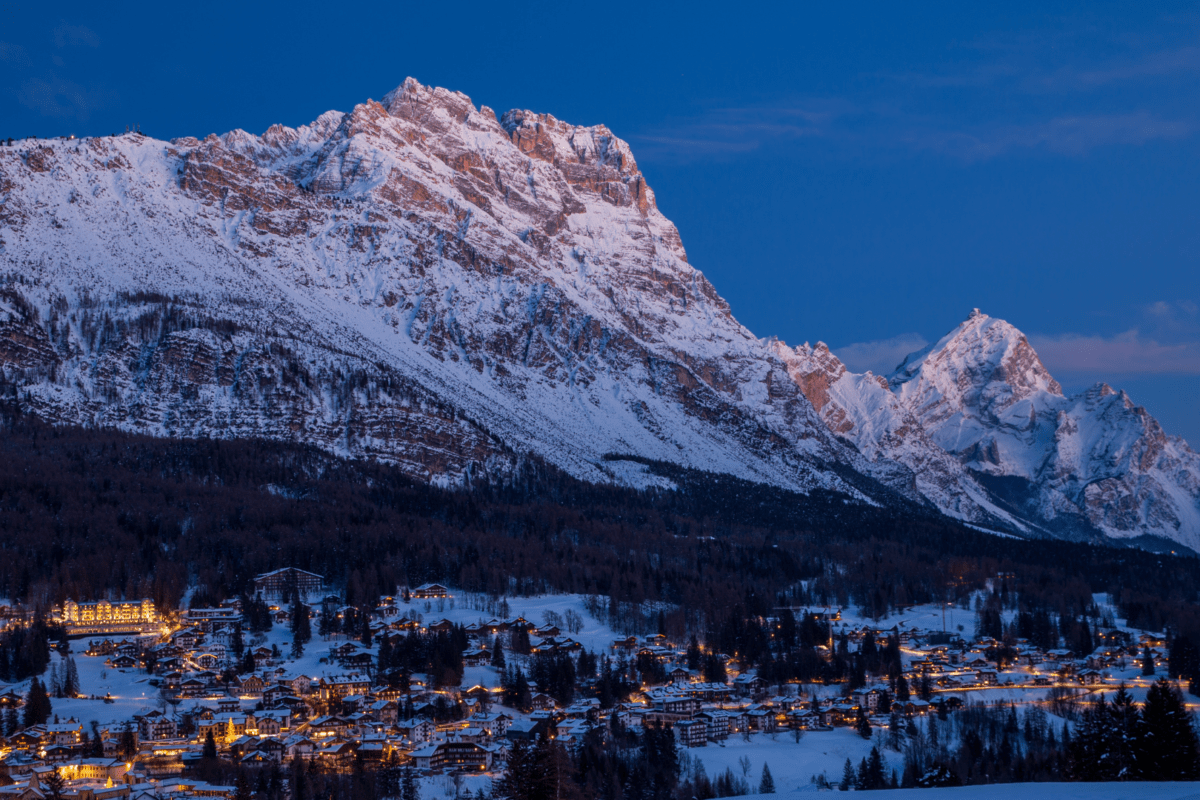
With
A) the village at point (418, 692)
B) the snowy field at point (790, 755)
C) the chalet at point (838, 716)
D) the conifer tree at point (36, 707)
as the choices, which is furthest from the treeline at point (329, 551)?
the conifer tree at point (36, 707)

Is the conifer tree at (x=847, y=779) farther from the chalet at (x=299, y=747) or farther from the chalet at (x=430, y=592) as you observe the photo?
the chalet at (x=430, y=592)

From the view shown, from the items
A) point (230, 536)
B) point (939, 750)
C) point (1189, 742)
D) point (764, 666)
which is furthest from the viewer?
point (230, 536)

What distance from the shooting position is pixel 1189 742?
6056 cm

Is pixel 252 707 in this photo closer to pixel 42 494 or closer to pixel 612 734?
pixel 612 734

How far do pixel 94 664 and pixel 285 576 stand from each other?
34530mm

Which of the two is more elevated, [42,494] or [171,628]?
[42,494]

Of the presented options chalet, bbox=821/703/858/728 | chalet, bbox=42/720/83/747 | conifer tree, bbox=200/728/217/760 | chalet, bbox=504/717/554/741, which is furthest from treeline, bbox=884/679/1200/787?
chalet, bbox=42/720/83/747

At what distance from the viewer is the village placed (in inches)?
3593

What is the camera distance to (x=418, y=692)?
361 ft

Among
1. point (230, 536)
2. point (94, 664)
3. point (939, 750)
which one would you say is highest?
point (230, 536)

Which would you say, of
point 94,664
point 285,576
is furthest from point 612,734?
point 285,576

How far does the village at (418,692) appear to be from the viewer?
3593 inches

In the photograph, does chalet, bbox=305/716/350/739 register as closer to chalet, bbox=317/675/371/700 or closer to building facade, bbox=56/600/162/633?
chalet, bbox=317/675/371/700

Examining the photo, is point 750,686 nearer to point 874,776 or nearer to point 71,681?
point 874,776
